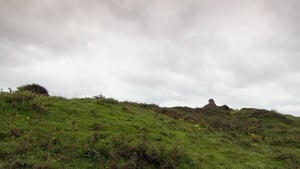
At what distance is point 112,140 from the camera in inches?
719

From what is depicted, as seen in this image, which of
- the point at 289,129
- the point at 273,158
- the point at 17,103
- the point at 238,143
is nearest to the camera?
the point at 17,103

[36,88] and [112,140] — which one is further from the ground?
[36,88]

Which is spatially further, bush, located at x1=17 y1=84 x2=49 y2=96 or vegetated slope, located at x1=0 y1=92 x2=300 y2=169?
bush, located at x1=17 y1=84 x2=49 y2=96

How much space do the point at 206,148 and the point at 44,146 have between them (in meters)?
9.35

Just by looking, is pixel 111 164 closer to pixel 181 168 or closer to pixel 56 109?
pixel 181 168

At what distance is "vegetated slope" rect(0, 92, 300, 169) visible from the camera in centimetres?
1642

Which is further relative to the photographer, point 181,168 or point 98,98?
point 98,98

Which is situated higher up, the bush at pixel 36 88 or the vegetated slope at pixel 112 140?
the bush at pixel 36 88

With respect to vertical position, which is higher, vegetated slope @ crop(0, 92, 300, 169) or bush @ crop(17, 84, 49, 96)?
bush @ crop(17, 84, 49, 96)

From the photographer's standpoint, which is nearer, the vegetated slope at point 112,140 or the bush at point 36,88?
the vegetated slope at point 112,140

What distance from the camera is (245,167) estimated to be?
826 inches

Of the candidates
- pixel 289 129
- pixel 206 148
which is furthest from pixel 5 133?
pixel 289 129

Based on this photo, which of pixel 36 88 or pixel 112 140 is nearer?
pixel 112 140

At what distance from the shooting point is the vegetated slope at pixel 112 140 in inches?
647
